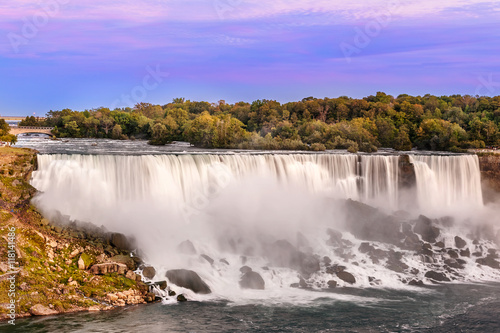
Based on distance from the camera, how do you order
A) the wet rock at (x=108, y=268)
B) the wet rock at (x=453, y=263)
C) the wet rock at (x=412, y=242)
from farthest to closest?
→ the wet rock at (x=412, y=242), the wet rock at (x=453, y=263), the wet rock at (x=108, y=268)

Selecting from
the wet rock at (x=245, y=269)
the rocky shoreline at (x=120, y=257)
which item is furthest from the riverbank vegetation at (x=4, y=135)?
the wet rock at (x=245, y=269)

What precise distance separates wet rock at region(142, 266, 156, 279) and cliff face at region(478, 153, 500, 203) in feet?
89.8

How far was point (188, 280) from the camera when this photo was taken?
21.1 m

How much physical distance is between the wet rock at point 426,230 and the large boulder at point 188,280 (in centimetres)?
1437

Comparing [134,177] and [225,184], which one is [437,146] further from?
[134,177]

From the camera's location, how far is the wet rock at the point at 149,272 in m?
21.1

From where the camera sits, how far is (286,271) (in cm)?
2370

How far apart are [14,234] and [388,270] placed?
17.0 meters

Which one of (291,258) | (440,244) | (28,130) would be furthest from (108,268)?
(28,130)

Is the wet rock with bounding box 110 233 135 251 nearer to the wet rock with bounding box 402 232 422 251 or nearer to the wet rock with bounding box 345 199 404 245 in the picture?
the wet rock with bounding box 345 199 404 245

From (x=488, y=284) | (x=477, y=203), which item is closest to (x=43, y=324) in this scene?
(x=488, y=284)

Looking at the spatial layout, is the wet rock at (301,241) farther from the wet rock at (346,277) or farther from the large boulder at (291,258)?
the wet rock at (346,277)

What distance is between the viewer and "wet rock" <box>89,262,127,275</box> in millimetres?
20227

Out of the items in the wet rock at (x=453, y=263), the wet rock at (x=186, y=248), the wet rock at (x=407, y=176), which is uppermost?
the wet rock at (x=407, y=176)
